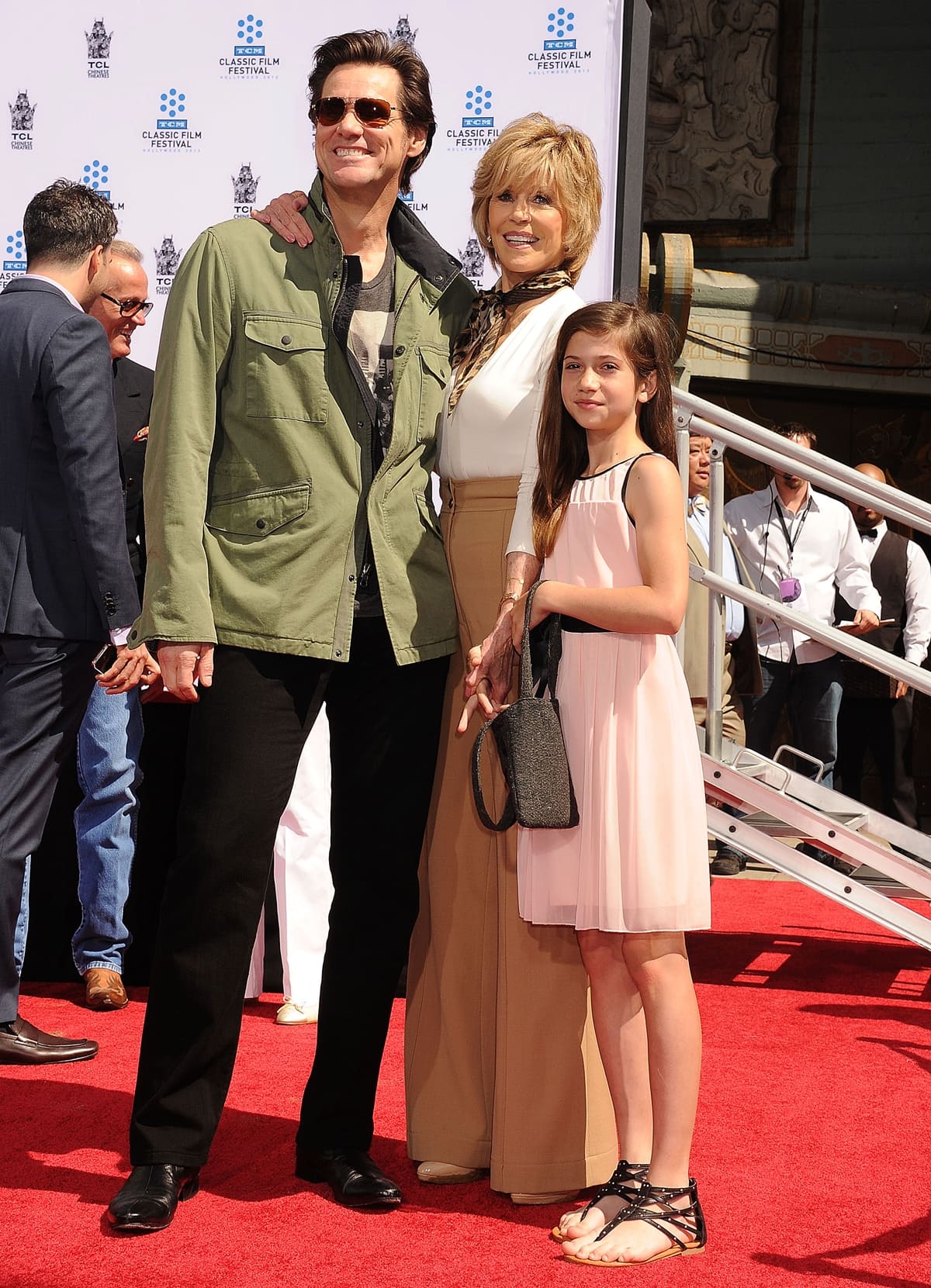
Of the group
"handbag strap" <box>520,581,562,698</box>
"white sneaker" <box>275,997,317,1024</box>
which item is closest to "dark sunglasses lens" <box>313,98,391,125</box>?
"handbag strap" <box>520,581,562,698</box>

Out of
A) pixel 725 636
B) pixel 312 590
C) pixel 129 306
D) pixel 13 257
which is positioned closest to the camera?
pixel 312 590

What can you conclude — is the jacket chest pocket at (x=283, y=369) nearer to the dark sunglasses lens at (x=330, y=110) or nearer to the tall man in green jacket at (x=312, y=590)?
the tall man in green jacket at (x=312, y=590)

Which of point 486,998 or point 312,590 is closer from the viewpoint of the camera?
point 312,590

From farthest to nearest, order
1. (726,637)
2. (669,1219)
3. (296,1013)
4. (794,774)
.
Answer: (726,637) → (794,774) → (296,1013) → (669,1219)

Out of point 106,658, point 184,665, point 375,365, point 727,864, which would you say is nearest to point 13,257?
point 106,658

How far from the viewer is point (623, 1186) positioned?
7.52 ft

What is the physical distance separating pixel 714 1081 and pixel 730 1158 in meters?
0.59

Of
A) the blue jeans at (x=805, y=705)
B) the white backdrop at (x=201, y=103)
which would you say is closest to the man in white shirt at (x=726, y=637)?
the blue jeans at (x=805, y=705)

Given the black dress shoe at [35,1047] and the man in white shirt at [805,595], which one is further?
the man in white shirt at [805,595]

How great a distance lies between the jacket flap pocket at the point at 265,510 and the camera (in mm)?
Answer: 2361

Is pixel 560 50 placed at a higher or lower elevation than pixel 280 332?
higher

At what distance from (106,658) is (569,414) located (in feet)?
4.97

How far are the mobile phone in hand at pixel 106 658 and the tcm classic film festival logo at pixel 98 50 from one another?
86.1 inches

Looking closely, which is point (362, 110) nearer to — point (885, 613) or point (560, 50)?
point (560, 50)
